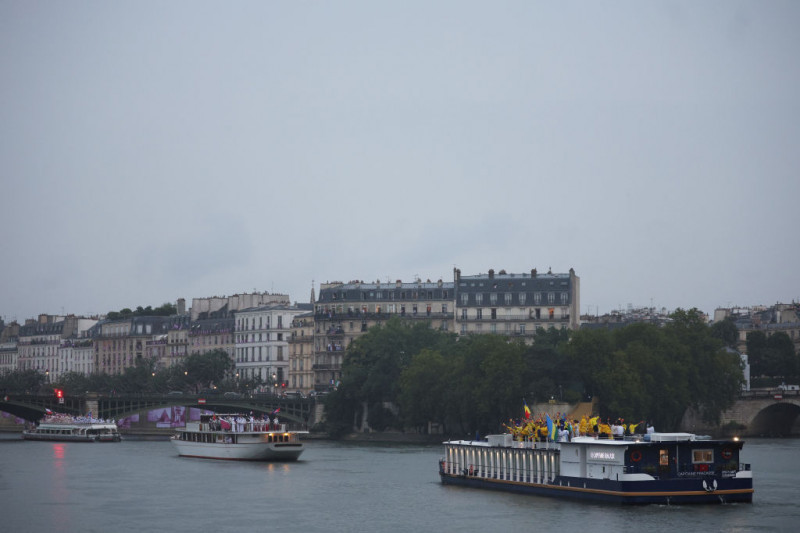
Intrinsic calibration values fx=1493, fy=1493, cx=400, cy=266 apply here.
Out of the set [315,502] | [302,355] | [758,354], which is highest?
[302,355]

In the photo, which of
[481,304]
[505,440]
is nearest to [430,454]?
Answer: [505,440]

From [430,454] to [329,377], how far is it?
58934 millimetres

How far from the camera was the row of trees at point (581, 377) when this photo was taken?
124m

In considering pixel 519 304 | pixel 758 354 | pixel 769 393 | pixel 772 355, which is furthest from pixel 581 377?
pixel 758 354

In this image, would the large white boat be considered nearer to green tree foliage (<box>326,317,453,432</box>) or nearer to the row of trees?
the row of trees

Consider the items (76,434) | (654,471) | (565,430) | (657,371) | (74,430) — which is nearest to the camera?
(654,471)

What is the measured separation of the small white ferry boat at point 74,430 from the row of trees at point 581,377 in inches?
1164

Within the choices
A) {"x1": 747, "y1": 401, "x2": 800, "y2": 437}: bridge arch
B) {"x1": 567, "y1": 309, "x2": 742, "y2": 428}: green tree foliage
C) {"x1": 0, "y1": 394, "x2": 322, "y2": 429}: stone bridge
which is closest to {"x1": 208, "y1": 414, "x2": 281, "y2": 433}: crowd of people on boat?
{"x1": 0, "y1": 394, "x2": 322, "y2": 429}: stone bridge

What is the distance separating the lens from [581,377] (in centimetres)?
12900

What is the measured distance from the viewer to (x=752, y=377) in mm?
176500

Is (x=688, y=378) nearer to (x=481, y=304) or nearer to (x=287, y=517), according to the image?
(x=481, y=304)

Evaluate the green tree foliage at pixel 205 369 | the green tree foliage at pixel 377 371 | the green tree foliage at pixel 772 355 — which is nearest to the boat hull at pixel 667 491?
the green tree foliage at pixel 377 371

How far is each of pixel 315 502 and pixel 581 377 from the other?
178ft

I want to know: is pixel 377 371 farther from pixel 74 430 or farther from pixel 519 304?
pixel 74 430
